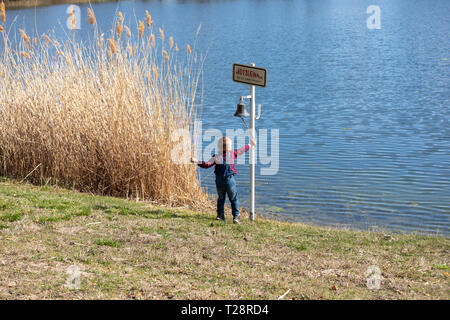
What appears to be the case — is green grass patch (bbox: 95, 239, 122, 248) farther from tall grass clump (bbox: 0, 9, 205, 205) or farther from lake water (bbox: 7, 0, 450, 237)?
lake water (bbox: 7, 0, 450, 237)

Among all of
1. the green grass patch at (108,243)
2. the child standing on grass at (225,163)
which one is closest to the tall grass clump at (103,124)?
the child standing on grass at (225,163)

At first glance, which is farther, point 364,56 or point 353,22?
point 353,22

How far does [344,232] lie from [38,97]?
572 cm

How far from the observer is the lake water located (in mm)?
10492

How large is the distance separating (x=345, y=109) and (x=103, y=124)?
9386 mm

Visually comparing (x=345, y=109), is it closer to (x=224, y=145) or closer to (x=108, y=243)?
(x=224, y=145)

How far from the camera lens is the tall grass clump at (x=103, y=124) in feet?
31.7

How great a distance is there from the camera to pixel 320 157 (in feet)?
43.2

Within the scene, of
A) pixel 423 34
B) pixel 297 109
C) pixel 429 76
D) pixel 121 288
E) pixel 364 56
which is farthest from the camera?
pixel 423 34

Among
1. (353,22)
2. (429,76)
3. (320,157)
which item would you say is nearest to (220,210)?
(320,157)

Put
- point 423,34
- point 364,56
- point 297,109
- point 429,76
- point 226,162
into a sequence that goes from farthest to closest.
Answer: point 423,34
point 364,56
point 429,76
point 297,109
point 226,162

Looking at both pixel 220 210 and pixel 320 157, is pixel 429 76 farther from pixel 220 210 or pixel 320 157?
pixel 220 210

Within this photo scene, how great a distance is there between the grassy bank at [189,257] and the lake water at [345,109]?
7.78ft

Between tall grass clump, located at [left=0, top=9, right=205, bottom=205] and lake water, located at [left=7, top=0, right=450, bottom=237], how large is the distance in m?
1.59
